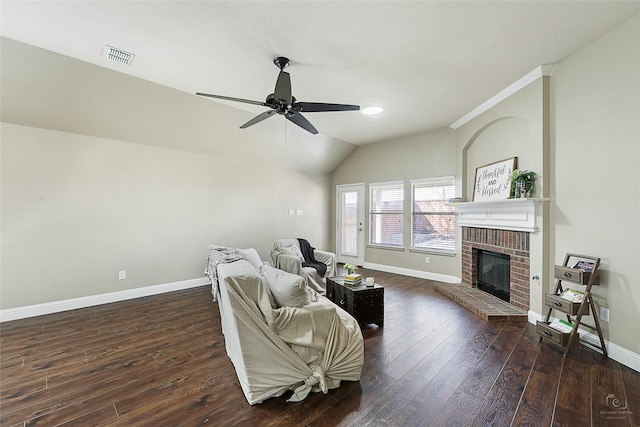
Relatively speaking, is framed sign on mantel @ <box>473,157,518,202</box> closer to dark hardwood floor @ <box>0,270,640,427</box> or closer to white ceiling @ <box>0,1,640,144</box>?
white ceiling @ <box>0,1,640,144</box>

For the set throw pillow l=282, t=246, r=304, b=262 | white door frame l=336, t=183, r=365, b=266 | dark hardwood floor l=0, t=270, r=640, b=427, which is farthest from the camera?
white door frame l=336, t=183, r=365, b=266

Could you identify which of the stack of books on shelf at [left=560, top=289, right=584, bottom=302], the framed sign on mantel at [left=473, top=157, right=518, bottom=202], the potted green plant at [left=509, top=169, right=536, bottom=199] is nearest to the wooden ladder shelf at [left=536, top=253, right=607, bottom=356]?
the stack of books on shelf at [left=560, top=289, right=584, bottom=302]

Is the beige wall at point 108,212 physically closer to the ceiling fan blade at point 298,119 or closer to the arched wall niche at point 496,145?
the ceiling fan blade at point 298,119

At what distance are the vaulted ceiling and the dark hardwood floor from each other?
111 inches

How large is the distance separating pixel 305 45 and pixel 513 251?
3495 mm

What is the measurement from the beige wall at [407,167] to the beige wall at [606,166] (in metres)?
2.04

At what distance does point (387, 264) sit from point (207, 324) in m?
3.90

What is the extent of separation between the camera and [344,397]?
188cm

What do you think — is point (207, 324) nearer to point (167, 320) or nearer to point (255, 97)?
point (167, 320)

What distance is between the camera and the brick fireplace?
A: 329cm

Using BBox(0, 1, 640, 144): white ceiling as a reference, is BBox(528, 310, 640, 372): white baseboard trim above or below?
below

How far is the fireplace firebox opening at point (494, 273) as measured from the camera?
3.73 metres

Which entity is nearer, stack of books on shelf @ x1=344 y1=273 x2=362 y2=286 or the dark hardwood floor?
the dark hardwood floor

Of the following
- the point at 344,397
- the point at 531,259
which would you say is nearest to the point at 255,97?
the point at 344,397
